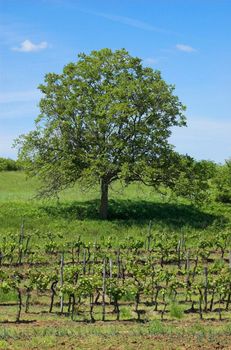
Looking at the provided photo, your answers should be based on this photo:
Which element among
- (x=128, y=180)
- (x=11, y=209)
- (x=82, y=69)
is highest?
(x=82, y=69)

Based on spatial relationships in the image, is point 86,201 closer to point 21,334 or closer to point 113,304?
point 113,304

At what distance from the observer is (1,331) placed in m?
16.1

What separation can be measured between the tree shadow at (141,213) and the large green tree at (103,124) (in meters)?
1.43

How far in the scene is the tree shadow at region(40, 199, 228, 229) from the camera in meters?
40.5

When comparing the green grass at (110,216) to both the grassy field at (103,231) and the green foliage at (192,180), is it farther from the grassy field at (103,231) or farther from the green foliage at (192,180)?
the green foliage at (192,180)

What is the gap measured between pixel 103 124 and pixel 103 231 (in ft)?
25.2

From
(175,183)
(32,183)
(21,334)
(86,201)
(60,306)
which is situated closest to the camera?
(21,334)

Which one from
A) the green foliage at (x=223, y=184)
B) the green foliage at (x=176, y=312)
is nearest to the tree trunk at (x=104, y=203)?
the green foliage at (x=223, y=184)

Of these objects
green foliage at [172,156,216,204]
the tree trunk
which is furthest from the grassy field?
green foliage at [172,156,216,204]

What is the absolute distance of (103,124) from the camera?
40.0m

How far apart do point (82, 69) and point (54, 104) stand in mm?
3289

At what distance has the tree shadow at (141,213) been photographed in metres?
40.5

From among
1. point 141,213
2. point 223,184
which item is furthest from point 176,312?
point 223,184

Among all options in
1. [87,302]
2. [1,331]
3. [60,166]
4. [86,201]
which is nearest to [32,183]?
[86,201]
